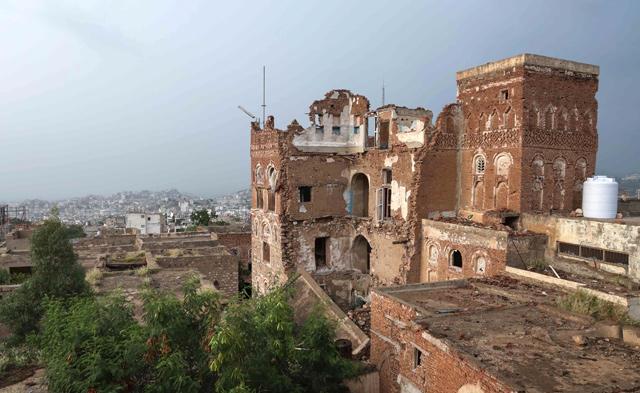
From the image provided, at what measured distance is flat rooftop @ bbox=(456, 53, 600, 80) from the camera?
1992 centimetres

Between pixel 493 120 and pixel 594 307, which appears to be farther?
pixel 493 120

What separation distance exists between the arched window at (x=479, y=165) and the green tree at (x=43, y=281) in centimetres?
1733

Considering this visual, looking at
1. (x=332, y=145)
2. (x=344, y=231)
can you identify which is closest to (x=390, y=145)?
(x=332, y=145)

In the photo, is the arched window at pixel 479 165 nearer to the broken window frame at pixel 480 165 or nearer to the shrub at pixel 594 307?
the broken window frame at pixel 480 165

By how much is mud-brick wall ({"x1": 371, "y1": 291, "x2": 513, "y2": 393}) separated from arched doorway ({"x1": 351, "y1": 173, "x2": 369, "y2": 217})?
42.6ft

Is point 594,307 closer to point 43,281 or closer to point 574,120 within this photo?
point 574,120

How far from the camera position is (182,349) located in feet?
34.6

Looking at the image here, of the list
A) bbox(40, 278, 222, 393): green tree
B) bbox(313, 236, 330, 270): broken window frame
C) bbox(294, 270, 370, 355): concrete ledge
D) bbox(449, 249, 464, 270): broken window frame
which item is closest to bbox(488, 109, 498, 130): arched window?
bbox(449, 249, 464, 270): broken window frame

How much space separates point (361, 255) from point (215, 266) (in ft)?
29.8

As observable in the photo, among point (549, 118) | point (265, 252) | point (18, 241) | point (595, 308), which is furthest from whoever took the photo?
point (18, 241)

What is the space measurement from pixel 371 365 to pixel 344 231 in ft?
44.1

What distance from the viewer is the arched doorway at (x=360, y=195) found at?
27606 millimetres

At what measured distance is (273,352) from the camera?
1025 cm

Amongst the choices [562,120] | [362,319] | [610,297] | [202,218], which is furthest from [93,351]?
[202,218]
